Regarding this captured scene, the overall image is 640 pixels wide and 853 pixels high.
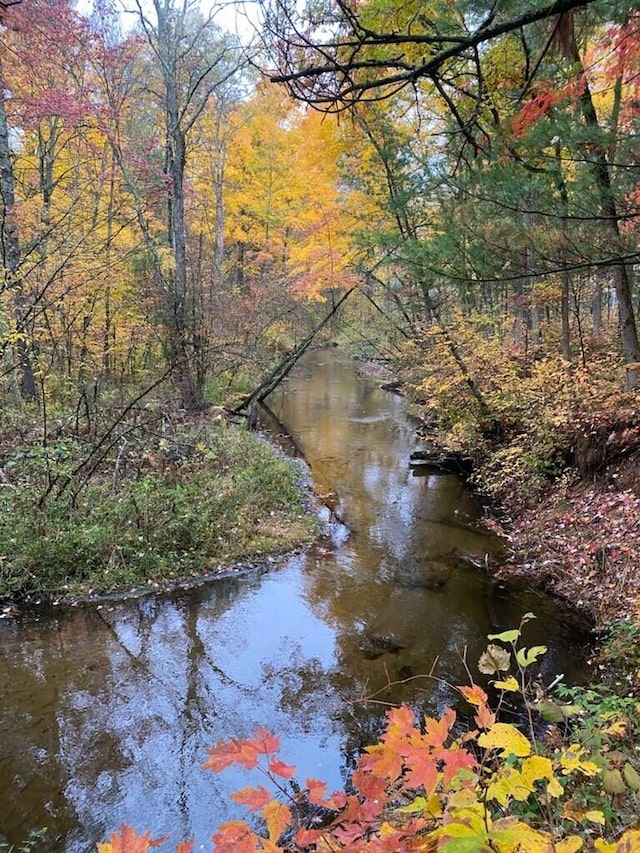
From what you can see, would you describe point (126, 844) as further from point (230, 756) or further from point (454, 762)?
point (454, 762)

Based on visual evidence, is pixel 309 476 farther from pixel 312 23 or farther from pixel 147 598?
pixel 312 23

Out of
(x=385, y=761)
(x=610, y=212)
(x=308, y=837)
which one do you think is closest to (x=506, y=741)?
(x=385, y=761)

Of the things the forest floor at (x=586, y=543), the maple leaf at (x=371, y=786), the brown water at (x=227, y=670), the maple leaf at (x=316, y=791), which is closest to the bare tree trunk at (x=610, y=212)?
the forest floor at (x=586, y=543)

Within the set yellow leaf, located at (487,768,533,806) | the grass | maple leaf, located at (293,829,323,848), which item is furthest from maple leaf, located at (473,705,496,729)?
the grass

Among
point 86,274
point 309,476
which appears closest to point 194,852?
point 309,476

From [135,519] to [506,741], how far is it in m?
6.18

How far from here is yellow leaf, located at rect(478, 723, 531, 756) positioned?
1.57 meters

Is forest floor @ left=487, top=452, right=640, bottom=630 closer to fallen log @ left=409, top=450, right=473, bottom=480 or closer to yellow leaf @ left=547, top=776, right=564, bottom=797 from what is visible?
fallen log @ left=409, top=450, right=473, bottom=480

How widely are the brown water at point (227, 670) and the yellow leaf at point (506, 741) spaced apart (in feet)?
9.00

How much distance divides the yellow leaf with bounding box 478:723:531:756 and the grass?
569 centimetres

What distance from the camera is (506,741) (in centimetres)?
161

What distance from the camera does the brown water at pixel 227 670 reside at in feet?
12.2

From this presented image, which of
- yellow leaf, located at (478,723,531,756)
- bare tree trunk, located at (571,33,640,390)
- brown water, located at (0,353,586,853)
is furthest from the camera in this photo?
bare tree trunk, located at (571,33,640,390)

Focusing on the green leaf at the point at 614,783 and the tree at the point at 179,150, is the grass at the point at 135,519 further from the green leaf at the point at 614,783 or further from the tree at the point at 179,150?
the green leaf at the point at 614,783
